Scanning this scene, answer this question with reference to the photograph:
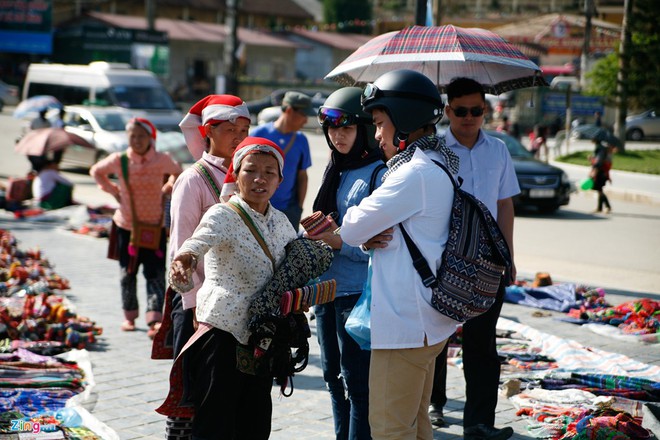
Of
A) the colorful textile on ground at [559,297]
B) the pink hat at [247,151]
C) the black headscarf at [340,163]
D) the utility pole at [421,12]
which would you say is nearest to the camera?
the pink hat at [247,151]

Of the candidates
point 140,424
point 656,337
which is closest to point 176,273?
point 140,424

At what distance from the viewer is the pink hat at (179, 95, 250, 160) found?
4.62 metres

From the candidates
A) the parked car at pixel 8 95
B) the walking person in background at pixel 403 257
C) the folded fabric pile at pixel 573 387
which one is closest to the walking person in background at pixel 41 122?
the folded fabric pile at pixel 573 387

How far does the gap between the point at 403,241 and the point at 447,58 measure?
6.80ft

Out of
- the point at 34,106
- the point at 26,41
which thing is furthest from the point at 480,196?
the point at 26,41

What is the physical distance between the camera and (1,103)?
44.0 metres

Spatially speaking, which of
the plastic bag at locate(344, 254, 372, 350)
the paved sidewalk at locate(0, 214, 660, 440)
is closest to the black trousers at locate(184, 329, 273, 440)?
the plastic bag at locate(344, 254, 372, 350)

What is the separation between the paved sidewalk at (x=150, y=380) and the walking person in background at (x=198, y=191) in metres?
0.92

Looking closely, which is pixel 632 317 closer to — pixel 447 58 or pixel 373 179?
pixel 447 58

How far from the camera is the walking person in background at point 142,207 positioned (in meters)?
7.54

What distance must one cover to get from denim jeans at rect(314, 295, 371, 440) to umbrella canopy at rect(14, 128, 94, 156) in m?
11.6

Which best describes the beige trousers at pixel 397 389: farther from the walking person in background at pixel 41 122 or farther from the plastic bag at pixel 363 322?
the walking person in background at pixel 41 122

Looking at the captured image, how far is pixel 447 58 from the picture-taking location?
5.36 m

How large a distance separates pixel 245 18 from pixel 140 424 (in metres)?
67.4
